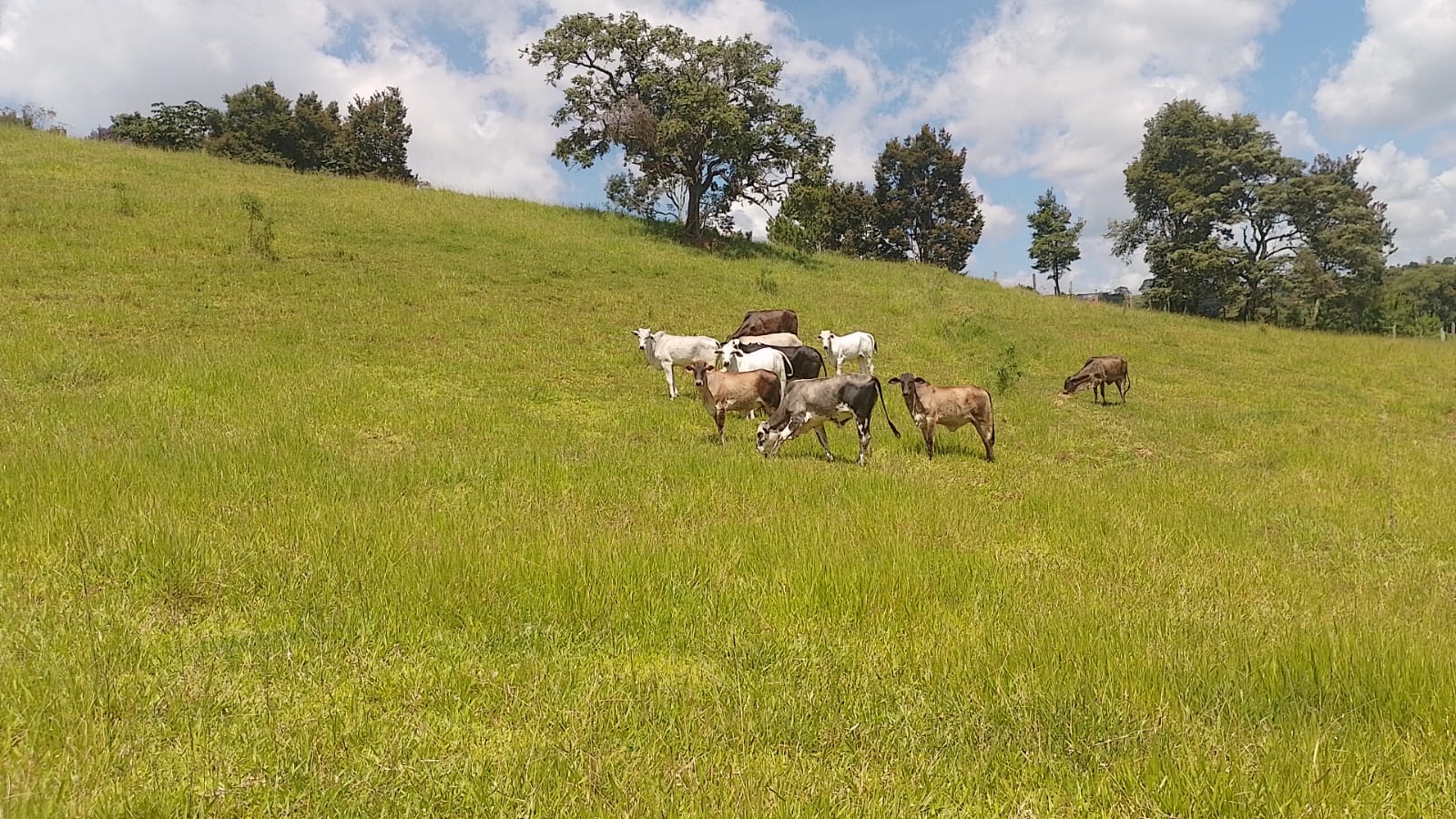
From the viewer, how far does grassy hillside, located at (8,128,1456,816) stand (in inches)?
112

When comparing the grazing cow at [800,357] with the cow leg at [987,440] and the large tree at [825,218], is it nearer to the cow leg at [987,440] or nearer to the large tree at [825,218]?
the cow leg at [987,440]

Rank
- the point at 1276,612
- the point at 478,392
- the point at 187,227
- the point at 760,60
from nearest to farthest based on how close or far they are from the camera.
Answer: the point at 1276,612, the point at 478,392, the point at 187,227, the point at 760,60

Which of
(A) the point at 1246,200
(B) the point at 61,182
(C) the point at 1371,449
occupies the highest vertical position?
(A) the point at 1246,200

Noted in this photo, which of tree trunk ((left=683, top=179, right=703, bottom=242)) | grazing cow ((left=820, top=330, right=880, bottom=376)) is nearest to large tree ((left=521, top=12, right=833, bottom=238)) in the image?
tree trunk ((left=683, top=179, right=703, bottom=242))

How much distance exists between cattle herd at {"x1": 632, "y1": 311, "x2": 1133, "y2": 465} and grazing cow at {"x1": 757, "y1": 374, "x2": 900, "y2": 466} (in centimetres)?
1

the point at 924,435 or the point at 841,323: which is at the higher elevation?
the point at 841,323

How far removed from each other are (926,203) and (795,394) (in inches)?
2312

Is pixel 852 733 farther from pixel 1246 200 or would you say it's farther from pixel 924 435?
pixel 1246 200

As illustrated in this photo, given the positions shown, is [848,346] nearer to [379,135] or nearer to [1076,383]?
[1076,383]

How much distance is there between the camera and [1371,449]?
11320 millimetres

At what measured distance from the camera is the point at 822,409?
10.2m

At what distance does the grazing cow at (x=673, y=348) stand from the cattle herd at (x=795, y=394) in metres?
0.02

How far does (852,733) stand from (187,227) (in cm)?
2620

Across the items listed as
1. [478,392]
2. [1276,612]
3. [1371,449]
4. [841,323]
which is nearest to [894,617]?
[1276,612]
